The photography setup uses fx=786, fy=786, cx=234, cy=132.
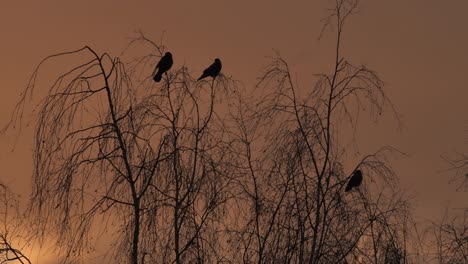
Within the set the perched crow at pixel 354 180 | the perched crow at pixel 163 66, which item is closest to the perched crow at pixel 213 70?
the perched crow at pixel 163 66

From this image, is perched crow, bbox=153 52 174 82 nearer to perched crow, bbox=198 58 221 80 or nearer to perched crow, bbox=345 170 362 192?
perched crow, bbox=198 58 221 80

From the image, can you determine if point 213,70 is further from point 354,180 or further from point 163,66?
point 354,180

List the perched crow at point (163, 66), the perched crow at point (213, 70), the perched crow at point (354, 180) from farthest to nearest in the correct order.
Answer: the perched crow at point (354, 180) < the perched crow at point (213, 70) < the perched crow at point (163, 66)

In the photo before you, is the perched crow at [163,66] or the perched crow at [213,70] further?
the perched crow at [213,70]

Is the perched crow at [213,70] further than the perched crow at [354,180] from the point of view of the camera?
No

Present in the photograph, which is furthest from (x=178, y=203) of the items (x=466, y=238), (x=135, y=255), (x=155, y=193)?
(x=466, y=238)

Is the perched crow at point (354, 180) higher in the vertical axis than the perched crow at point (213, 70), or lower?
lower

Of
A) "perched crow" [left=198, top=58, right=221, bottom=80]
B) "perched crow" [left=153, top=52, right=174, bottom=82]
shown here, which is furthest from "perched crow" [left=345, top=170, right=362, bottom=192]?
"perched crow" [left=153, top=52, right=174, bottom=82]

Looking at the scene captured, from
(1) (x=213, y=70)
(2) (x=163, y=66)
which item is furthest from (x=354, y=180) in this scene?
(2) (x=163, y=66)

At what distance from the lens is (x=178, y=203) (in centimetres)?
898

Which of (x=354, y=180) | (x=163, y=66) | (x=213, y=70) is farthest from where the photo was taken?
(x=354, y=180)

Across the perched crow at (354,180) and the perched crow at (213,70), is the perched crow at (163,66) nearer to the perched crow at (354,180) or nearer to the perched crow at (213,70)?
the perched crow at (213,70)

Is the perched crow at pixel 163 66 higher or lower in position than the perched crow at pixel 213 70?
lower

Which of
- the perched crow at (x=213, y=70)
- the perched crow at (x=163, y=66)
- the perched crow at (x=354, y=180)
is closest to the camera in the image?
the perched crow at (x=163, y=66)
